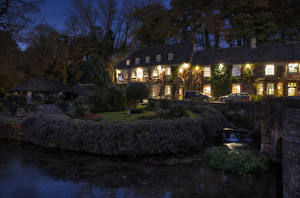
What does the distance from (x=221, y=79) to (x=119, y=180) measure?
26011 mm

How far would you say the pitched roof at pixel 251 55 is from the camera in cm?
2841

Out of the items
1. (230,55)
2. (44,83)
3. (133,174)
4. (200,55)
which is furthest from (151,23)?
(133,174)

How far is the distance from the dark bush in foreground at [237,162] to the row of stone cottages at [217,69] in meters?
20.2

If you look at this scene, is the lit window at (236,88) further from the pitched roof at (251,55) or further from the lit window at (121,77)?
the lit window at (121,77)

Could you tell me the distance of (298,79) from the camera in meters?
27.2

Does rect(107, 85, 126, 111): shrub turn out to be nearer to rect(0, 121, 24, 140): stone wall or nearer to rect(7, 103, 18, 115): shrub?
rect(0, 121, 24, 140): stone wall

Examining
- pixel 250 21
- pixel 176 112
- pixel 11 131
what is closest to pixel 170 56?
pixel 250 21

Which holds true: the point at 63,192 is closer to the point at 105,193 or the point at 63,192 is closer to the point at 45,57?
the point at 105,193

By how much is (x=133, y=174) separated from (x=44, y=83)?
27.4 metres

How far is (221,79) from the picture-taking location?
105 feet

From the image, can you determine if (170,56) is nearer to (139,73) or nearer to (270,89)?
(139,73)

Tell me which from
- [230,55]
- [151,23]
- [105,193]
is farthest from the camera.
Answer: [151,23]

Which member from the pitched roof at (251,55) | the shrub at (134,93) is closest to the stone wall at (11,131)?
the shrub at (134,93)

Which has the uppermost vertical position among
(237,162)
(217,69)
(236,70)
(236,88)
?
(217,69)
